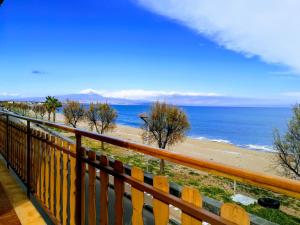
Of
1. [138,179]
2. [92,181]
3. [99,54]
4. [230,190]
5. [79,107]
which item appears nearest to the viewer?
[138,179]

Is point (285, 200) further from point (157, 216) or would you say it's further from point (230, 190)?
point (157, 216)

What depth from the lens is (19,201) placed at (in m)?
3.14

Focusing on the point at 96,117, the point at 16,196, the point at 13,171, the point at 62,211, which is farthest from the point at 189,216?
the point at 96,117

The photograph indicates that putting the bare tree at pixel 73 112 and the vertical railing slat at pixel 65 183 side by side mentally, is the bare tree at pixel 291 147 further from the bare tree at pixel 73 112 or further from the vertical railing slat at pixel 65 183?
the bare tree at pixel 73 112

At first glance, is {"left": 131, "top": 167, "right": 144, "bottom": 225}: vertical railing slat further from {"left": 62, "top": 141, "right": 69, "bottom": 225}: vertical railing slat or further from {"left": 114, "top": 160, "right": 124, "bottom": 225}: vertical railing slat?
{"left": 62, "top": 141, "right": 69, "bottom": 225}: vertical railing slat

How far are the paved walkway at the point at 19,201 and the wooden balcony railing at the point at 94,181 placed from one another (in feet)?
0.47

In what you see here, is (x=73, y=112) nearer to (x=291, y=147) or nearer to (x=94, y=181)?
(x=291, y=147)

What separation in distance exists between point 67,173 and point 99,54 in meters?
59.9

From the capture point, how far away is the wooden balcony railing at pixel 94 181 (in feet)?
3.06

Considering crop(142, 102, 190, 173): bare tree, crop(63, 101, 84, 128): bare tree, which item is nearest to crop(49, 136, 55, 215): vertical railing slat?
crop(142, 102, 190, 173): bare tree

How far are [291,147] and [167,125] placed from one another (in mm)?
10667

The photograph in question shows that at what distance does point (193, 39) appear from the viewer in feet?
271

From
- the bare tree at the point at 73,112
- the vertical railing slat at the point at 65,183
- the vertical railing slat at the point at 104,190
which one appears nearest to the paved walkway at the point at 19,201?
the vertical railing slat at the point at 65,183

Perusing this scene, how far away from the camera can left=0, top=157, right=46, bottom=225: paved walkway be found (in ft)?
8.95
